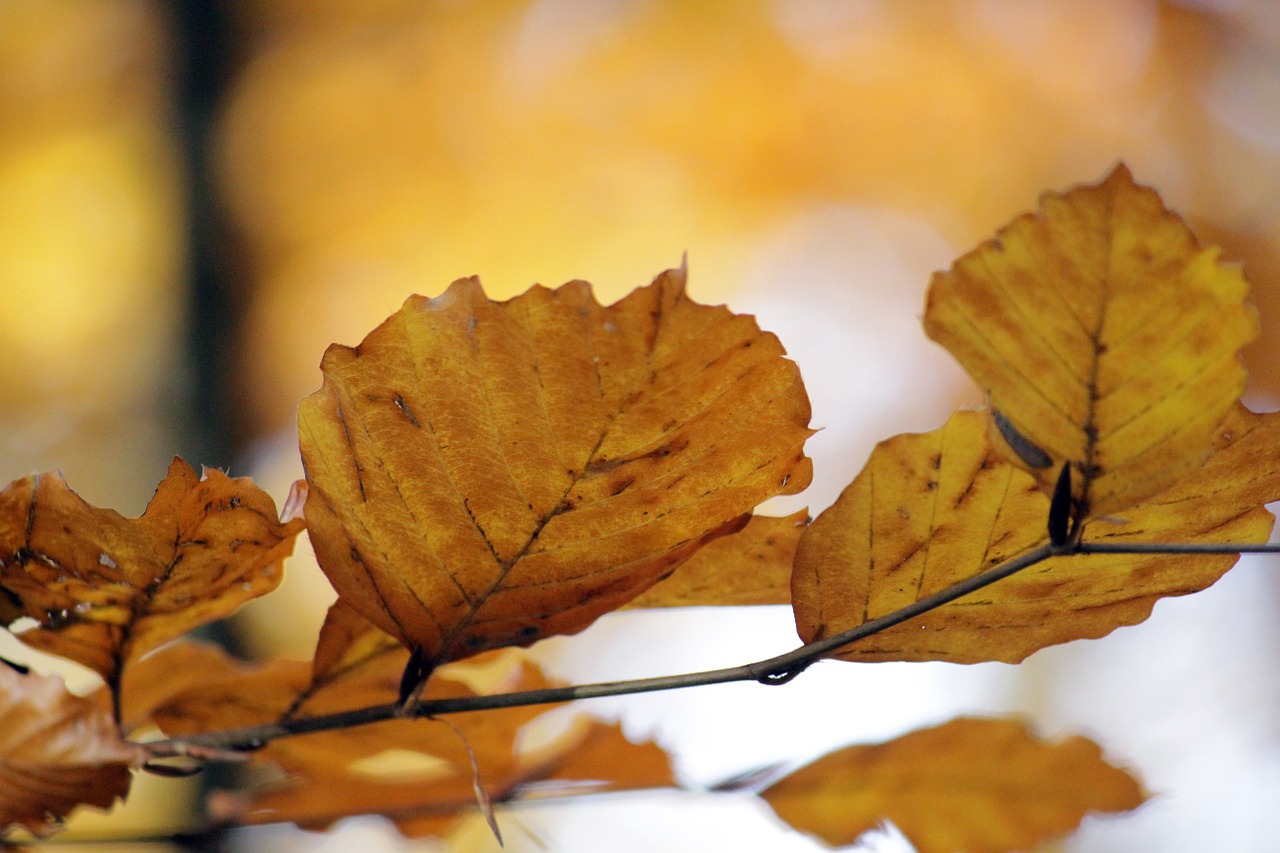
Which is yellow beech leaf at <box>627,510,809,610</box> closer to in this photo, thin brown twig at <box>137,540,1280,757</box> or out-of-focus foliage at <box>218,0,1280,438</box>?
thin brown twig at <box>137,540,1280,757</box>

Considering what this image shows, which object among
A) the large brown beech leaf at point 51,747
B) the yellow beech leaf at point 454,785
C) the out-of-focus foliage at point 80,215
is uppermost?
the out-of-focus foliage at point 80,215

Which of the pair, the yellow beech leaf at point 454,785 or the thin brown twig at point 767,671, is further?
the yellow beech leaf at point 454,785

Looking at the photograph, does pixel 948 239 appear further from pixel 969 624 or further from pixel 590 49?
pixel 969 624

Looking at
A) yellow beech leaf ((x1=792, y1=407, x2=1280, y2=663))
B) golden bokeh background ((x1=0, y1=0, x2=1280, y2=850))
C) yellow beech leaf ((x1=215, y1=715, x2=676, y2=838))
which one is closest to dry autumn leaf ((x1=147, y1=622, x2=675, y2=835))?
yellow beech leaf ((x1=215, y1=715, x2=676, y2=838))

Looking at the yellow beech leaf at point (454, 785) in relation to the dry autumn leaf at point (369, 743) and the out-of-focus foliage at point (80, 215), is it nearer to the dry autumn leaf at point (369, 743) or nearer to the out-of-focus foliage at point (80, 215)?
the dry autumn leaf at point (369, 743)

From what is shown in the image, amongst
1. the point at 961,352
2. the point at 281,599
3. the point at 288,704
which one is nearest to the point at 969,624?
the point at 961,352

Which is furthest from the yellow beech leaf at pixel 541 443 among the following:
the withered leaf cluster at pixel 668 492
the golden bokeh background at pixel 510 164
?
the golden bokeh background at pixel 510 164

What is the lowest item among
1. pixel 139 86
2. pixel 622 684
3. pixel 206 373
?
pixel 622 684
